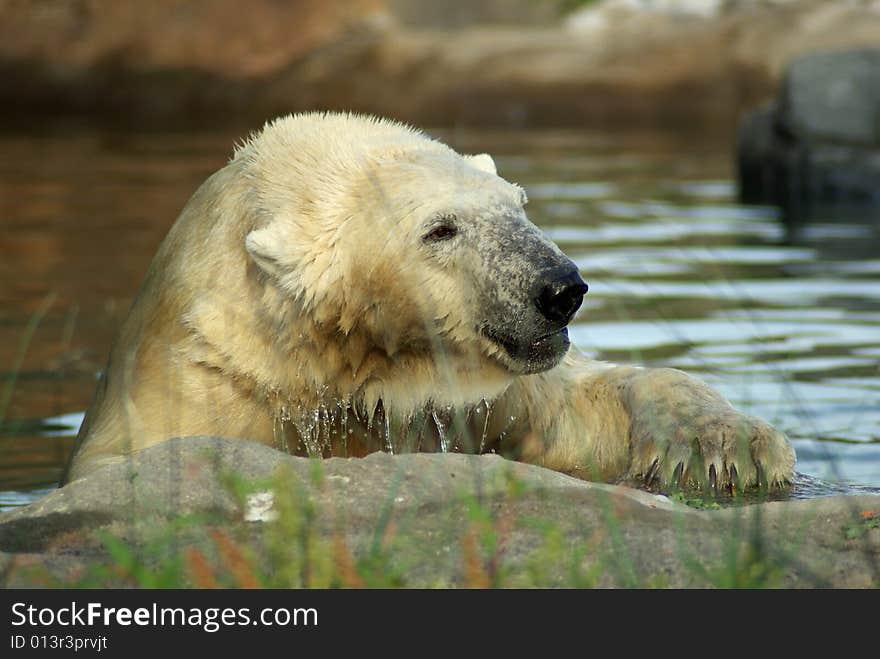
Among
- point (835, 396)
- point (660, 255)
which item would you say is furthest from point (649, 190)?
point (835, 396)

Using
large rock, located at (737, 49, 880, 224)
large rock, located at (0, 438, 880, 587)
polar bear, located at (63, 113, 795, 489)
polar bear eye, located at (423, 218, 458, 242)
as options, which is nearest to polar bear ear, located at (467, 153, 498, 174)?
polar bear, located at (63, 113, 795, 489)

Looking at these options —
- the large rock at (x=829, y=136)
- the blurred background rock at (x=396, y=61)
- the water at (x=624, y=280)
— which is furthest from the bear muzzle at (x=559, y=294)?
the blurred background rock at (x=396, y=61)

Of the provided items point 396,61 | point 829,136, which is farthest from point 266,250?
point 396,61

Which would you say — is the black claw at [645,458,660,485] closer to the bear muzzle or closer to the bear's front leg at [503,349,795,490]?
the bear's front leg at [503,349,795,490]

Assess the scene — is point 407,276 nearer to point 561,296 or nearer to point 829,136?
point 561,296

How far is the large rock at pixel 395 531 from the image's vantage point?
250 centimetres

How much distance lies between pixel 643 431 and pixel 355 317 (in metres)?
1.03

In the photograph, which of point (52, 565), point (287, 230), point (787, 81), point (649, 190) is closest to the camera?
point (52, 565)

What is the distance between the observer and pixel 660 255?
29.8 ft

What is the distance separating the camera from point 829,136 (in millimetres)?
11164

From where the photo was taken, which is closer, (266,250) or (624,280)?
(266,250)

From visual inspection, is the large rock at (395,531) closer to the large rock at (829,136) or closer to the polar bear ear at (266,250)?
the polar bear ear at (266,250)
